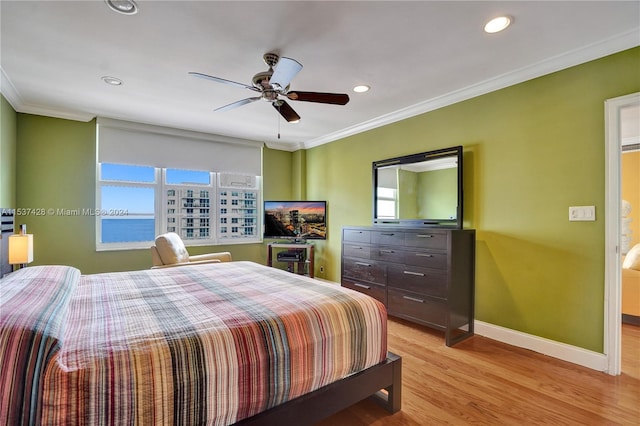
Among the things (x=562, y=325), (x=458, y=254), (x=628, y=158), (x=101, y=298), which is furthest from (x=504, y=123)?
(x=101, y=298)

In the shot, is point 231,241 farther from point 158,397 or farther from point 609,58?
point 609,58

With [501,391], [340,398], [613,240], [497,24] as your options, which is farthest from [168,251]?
[613,240]

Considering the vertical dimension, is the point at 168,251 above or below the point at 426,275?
above

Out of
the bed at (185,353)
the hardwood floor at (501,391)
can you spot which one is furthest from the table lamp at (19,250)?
the hardwood floor at (501,391)

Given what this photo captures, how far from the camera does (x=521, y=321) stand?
9.07ft

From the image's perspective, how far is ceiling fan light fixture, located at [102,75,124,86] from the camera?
9.44 ft

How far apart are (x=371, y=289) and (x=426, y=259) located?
0.84m

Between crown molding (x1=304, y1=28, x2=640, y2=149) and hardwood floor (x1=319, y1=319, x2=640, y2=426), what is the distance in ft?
7.91

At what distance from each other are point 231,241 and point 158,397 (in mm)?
4091

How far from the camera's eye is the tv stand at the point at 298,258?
4848mm

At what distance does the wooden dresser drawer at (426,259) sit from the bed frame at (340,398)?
1.26 metres

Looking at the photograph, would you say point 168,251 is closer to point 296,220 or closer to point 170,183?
point 170,183

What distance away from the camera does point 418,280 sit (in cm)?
307

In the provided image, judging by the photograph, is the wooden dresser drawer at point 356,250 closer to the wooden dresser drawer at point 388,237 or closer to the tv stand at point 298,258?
the wooden dresser drawer at point 388,237
